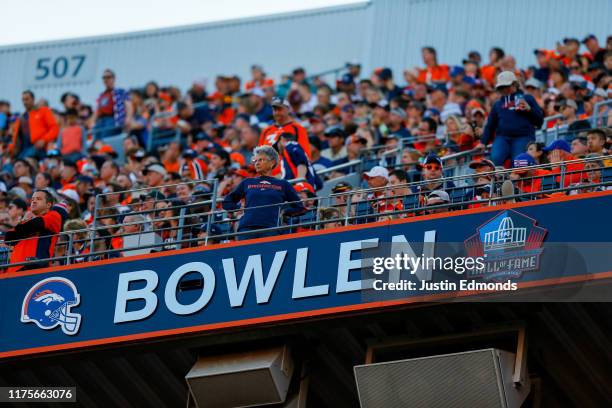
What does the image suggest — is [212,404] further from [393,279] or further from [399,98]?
[399,98]

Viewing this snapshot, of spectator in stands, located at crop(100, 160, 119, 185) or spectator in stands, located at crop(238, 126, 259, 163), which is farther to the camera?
spectator in stands, located at crop(238, 126, 259, 163)

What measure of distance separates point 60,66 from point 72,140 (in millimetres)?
8555

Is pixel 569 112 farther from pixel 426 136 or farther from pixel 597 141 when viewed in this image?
pixel 597 141

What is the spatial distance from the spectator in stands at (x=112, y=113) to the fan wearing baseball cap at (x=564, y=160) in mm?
11133

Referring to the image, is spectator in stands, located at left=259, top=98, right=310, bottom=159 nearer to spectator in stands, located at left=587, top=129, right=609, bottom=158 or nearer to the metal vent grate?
spectator in stands, located at left=587, top=129, right=609, bottom=158

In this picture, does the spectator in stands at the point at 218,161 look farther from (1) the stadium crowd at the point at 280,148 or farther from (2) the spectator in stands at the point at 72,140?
(2) the spectator in stands at the point at 72,140

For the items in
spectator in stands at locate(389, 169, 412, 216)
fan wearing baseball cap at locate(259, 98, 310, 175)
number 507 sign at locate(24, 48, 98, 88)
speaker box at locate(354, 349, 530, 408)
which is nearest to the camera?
speaker box at locate(354, 349, 530, 408)

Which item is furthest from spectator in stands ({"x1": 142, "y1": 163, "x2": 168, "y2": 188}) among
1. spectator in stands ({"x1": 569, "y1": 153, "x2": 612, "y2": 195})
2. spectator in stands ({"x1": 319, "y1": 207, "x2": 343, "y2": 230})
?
spectator in stands ({"x1": 569, "y1": 153, "x2": 612, "y2": 195})

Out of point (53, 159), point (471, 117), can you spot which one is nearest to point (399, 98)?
point (471, 117)

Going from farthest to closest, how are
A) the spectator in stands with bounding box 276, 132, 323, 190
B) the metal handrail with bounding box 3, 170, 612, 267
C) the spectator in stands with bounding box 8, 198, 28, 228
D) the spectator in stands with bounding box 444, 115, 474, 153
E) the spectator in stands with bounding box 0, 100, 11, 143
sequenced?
the spectator in stands with bounding box 0, 100, 11, 143, the spectator in stands with bounding box 8, 198, 28, 228, the spectator in stands with bounding box 444, 115, 474, 153, the spectator in stands with bounding box 276, 132, 323, 190, the metal handrail with bounding box 3, 170, 612, 267

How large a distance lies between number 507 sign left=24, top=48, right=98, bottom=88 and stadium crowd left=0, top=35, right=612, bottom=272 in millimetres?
4401

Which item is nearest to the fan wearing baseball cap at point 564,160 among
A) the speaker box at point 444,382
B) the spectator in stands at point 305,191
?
the speaker box at point 444,382

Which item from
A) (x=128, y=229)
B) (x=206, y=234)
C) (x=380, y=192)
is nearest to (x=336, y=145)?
(x=380, y=192)

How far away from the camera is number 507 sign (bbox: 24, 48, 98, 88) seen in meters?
31.6
